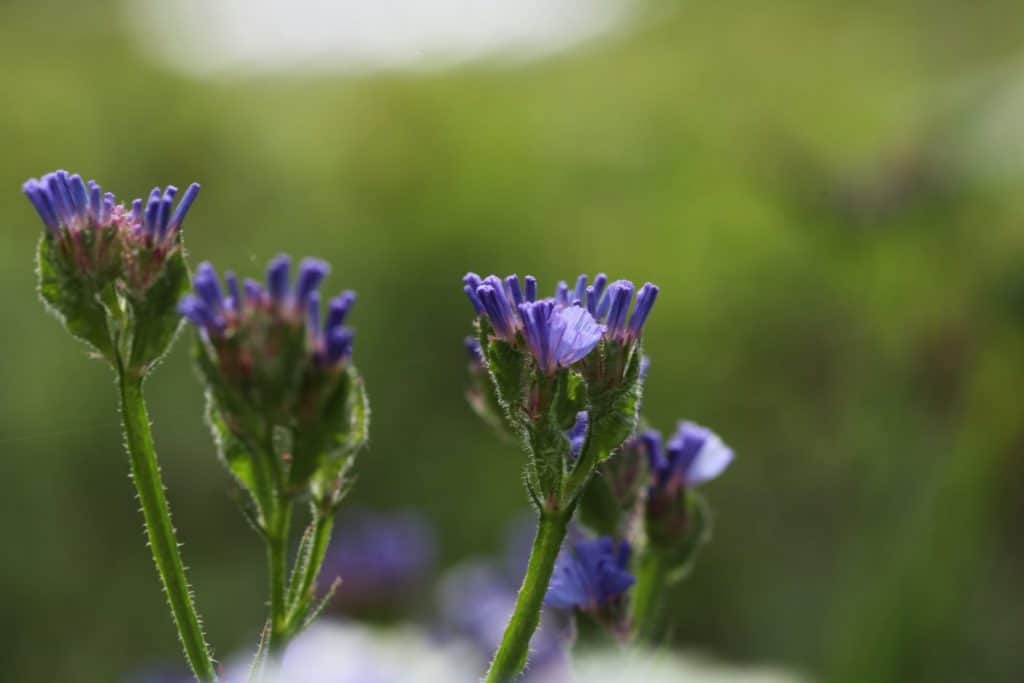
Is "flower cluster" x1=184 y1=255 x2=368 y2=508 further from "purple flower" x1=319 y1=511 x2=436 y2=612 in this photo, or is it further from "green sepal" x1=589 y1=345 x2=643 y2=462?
"purple flower" x1=319 y1=511 x2=436 y2=612

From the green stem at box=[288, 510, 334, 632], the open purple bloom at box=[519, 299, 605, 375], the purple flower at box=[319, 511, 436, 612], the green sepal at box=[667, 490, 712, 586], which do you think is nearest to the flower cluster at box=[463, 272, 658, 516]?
the open purple bloom at box=[519, 299, 605, 375]

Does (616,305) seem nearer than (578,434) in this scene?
Yes

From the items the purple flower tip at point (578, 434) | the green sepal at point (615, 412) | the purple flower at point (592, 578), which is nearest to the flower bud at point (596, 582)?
the purple flower at point (592, 578)

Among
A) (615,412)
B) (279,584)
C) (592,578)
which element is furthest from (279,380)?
(592,578)

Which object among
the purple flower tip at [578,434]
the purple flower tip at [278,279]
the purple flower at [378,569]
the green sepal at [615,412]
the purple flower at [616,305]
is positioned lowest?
the purple flower at [378,569]

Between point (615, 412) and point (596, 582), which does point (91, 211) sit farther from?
point (596, 582)

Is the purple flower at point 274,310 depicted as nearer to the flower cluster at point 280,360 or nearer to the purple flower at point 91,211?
the flower cluster at point 280,360
